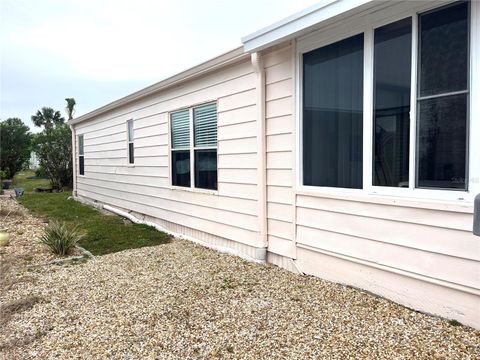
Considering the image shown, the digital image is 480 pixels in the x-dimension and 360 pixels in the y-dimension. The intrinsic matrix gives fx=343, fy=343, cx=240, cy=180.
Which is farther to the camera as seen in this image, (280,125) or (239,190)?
(239,190)

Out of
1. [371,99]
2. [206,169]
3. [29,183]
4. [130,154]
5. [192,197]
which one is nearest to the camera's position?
[371,99]

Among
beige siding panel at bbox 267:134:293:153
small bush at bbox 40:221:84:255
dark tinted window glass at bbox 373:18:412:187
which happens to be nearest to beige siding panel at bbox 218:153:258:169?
beige siding panel at bbox 267:134:293:153

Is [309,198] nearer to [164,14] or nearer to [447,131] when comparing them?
[447,131]

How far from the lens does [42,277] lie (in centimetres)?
396

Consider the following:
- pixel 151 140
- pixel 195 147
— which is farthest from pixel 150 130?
pixel 195 147

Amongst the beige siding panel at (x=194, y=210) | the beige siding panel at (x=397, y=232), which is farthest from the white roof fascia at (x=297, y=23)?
the beige siding panel at (x=194, y=210)

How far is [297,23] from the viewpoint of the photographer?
133 inches

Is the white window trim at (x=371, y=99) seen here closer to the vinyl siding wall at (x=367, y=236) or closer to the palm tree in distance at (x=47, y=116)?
the vinyl siding wall at (x=367, y=236)

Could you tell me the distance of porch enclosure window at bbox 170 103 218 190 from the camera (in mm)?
5344

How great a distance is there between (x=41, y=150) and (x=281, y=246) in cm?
1478

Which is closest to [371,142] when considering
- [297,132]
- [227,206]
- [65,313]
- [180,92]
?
[297,132]

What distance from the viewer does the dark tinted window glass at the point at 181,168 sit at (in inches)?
236

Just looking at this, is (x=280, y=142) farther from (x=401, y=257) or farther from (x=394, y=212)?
(x=401, y=257)

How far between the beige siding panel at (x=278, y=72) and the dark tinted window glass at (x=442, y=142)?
5.28ft
